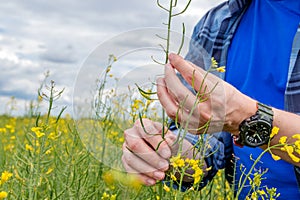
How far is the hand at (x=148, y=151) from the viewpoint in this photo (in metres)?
1.47

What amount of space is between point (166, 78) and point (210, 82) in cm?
11

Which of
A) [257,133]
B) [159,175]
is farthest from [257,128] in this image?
[159,175]

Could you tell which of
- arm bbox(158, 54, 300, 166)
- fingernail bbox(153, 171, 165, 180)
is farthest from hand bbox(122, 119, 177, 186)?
arm bbox(158, 54, 300, 166)

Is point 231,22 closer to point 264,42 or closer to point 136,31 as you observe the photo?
point 264,42

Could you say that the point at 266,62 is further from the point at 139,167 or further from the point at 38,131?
the point at 38,131

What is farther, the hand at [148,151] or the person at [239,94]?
the hand at [148,151]

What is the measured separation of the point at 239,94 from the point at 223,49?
2.35ft

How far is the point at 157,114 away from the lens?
4.78 ft

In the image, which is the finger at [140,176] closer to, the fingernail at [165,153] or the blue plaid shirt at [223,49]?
the fingernail at [165,153]

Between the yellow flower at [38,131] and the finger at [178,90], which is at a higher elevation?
the finger at [178,90]

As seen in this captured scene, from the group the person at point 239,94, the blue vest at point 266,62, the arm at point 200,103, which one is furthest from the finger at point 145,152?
the blue vest at point 266,62

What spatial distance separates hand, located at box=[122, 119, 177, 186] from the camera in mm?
1470

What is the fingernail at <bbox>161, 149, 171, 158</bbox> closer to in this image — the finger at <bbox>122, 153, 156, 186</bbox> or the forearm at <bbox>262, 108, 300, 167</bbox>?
the finger at <bbox>122, 153, 156, 186</bbox>

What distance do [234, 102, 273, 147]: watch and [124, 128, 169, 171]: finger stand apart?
8.9 inches
